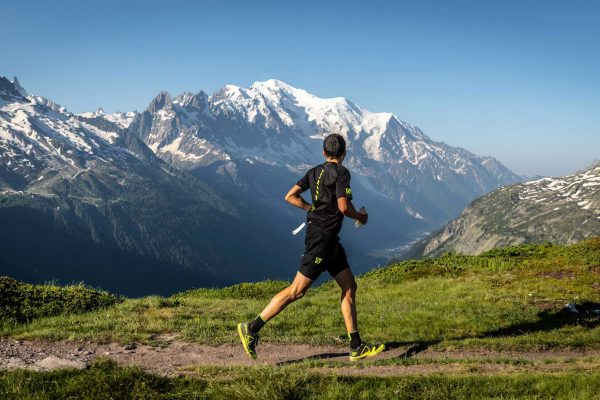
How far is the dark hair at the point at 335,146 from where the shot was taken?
10.8 m

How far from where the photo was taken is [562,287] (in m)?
19.5

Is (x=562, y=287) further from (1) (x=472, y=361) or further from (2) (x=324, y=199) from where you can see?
(2) (x=324, y=199)

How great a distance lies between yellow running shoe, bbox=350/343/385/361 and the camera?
35.9 feet

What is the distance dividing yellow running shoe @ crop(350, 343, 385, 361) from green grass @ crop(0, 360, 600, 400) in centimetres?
241

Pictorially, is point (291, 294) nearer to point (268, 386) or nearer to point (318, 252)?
point (318, 252)

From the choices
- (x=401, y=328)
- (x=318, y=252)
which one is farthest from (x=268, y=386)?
(x=401, y=328)

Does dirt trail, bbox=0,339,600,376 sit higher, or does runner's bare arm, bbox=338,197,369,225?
runner's bare arm, bbox=338,197,369,225

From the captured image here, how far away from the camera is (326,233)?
1055 cm

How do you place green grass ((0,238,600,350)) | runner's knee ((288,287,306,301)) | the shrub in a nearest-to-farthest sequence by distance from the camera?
runner's knee ((288,287,306,301)) → green grass ((0,238,600,350)) → the shrub

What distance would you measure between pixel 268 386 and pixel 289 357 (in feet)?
13.8

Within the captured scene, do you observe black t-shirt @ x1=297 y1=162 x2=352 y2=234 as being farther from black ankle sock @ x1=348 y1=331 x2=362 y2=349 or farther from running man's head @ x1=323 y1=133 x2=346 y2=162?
black ankle sock @ x1=348 y1=331 x2=362 y2=349

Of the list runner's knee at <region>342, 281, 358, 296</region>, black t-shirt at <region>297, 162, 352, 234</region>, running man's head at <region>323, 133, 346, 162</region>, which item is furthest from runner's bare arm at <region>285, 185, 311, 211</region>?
runner's knee at <region>342, 281, 358, 296</region>

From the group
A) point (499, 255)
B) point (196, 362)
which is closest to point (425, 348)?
point (196, 362)

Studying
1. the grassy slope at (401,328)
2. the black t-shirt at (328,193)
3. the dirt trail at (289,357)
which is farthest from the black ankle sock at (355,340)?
the black t-shirt at (328,193)
